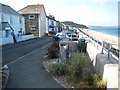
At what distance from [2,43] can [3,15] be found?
9545mm

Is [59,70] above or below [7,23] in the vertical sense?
below

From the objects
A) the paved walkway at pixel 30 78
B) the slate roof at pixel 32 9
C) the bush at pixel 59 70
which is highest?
the slate roof at pixel 32 9

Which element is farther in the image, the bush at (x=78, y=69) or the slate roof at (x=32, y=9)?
the slate roof at (x=32, y=9)

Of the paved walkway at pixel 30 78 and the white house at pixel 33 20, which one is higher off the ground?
the white house at pixel 33 20

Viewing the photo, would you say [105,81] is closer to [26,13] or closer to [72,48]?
[72,48]

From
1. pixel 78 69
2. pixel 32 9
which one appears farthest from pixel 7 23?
pixel 78 69

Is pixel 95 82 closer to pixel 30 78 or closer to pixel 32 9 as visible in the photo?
pixel 30 78

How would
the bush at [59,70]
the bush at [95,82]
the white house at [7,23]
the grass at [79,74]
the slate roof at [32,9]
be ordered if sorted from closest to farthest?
1. the bush at [95,82]
2. the grass at [79,74]
3. the bush at [59,70]
4. the white house at [7,23]
5. the slate roof at [32,9]

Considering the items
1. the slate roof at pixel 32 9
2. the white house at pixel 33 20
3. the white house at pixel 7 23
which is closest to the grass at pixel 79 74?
the white house at pixel 7 23

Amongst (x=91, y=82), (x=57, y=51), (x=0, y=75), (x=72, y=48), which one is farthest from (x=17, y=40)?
(x=91, y=82)

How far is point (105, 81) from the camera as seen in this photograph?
29.0 feet

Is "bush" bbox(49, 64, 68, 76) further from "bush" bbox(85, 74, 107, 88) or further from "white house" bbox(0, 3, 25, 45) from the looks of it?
"white house" bbox(0, 3, 25, 45)

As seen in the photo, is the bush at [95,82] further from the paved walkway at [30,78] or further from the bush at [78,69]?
the paved walkway at [30,78]

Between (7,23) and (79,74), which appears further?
(7,23)
